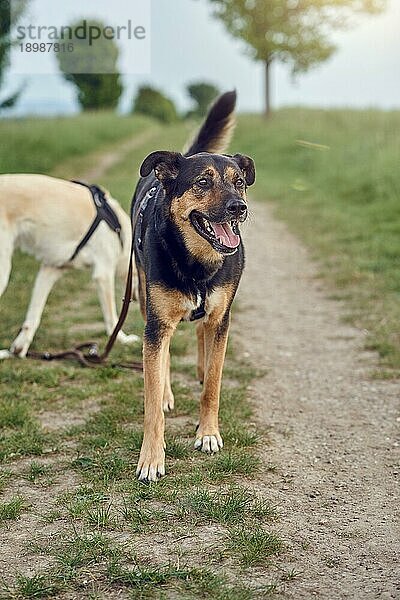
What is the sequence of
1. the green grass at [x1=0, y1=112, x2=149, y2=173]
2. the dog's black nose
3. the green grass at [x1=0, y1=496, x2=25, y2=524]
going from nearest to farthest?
1. the green grass at [x1=0, y1=496, x2=25, y2=524]
2. the dog's black nose
3. the green grass at [x1=0, y1=112, x2=149, y2=173]

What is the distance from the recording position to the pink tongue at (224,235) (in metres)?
3.65

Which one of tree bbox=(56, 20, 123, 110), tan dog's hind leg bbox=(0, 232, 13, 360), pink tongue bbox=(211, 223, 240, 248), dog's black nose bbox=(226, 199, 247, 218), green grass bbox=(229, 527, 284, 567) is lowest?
tree bbox=(56, 20, 123, 110)

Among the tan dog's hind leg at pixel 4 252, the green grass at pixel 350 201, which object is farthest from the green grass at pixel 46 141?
the tan dog's hind leg at pixel 4 252

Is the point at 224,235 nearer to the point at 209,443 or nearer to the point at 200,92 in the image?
the point at 209,443

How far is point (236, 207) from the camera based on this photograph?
11.5 ft

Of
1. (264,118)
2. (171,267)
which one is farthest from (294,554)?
(264,118)

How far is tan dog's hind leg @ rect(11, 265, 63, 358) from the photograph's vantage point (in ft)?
19.0

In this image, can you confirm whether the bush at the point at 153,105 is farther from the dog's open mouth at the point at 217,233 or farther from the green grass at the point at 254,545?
the green grass at the point at 254,545

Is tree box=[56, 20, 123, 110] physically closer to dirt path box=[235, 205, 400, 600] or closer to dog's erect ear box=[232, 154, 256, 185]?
dirt path box=[235, 205, 400, 600]

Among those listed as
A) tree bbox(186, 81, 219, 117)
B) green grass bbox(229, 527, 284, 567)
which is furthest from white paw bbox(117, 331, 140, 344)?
tree bbox(186, 81, 219, 117)

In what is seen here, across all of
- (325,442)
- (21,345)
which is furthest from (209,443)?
(21,345)

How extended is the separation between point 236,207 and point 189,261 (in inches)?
19.2

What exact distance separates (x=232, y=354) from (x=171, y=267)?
7.05 ft

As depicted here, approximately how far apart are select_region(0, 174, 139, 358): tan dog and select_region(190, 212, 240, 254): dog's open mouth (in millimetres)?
2312
